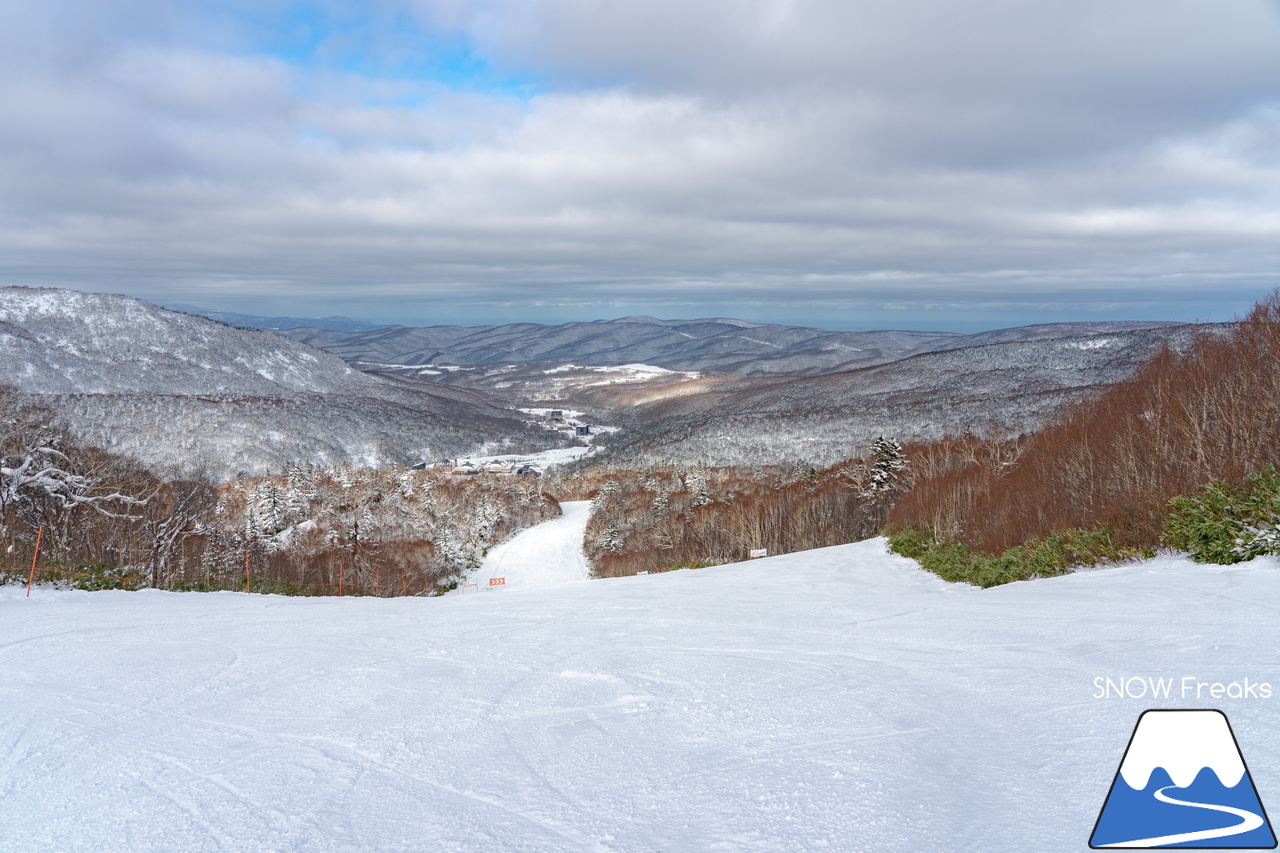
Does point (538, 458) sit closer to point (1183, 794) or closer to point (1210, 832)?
point (1183, 794)

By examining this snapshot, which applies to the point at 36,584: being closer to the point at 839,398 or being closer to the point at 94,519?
the point at 94,519

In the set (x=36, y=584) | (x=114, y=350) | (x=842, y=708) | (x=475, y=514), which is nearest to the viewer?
(x=842, y=708)

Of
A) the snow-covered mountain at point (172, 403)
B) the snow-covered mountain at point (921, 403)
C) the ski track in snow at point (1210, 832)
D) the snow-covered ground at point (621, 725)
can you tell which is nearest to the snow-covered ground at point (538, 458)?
the snow-covered mountain at point (172, 403)

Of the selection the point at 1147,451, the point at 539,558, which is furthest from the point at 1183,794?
the point at 539,558

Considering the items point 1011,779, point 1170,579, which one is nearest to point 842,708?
point 1011,779

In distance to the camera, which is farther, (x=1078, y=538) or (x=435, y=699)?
(x=1078, y=538)

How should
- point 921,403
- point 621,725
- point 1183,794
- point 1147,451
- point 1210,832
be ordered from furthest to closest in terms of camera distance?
point 921,403 → point 1147,451 → point 621,725 → point 1183,794 → point 1210,832
